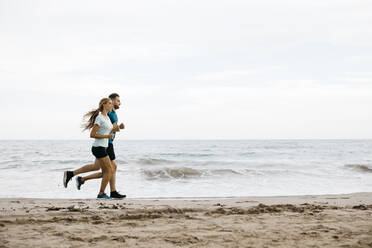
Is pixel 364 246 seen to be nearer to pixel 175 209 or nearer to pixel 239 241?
pixel 239 241

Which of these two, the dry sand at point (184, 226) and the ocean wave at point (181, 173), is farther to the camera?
the ocean wave at point (181, 173)

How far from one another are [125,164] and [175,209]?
450 inches

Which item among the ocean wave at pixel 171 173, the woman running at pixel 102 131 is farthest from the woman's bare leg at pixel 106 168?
the ocean wave at pixel 171 173

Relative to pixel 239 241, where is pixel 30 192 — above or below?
below

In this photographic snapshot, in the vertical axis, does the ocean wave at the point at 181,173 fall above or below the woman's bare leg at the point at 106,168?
below

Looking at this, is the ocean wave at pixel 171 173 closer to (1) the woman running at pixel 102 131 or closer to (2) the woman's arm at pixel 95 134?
(1) the woman running at pixel 102 131

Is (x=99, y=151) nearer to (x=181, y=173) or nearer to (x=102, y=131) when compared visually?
(x=102, y=131)

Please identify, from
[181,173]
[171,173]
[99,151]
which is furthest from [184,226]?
[171,173]

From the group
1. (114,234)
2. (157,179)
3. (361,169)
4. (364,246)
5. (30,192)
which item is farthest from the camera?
(361,169)

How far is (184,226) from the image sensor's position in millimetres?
3812

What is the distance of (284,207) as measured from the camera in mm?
5066

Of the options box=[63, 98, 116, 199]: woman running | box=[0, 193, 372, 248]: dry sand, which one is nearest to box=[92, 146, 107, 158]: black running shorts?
box=[63, 98, 116, 199]: woman running

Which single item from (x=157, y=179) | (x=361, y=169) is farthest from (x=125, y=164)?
(x=361, y=169)

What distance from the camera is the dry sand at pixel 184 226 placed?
318 cm
